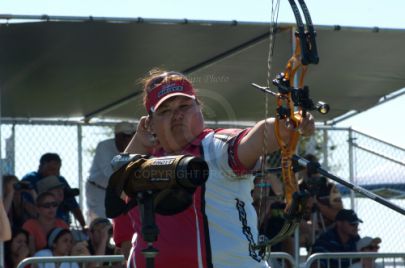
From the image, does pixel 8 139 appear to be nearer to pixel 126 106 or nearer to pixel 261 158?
pixel 126 106

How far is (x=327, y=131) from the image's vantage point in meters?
13.7

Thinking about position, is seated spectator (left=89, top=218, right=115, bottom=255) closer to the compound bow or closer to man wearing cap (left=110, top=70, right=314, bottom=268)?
man wearing cap (left=110, top=70, right=314, bottom=268)

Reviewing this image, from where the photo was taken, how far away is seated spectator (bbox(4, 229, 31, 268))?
30.7 feet

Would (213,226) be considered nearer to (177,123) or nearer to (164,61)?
(177,123)

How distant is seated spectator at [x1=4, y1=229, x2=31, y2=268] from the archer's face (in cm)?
502

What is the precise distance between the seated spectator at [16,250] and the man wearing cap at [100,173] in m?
1.87

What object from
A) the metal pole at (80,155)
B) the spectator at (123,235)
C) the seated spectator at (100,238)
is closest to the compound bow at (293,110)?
the spectator at (123,235)

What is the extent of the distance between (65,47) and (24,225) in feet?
6.11

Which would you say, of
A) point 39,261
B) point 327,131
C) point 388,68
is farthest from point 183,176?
point 327,131

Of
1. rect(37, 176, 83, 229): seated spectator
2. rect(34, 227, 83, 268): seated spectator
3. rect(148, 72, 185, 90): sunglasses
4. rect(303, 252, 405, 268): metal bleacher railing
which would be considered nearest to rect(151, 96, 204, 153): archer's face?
rect(148, 72, 185, 90): sunglasses

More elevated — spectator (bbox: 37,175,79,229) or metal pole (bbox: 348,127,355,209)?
metal pole (bbox: 348,127,355,209)

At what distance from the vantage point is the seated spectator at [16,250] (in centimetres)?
935

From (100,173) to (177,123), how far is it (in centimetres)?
711

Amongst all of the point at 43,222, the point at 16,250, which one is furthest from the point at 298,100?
the point at 43,222
